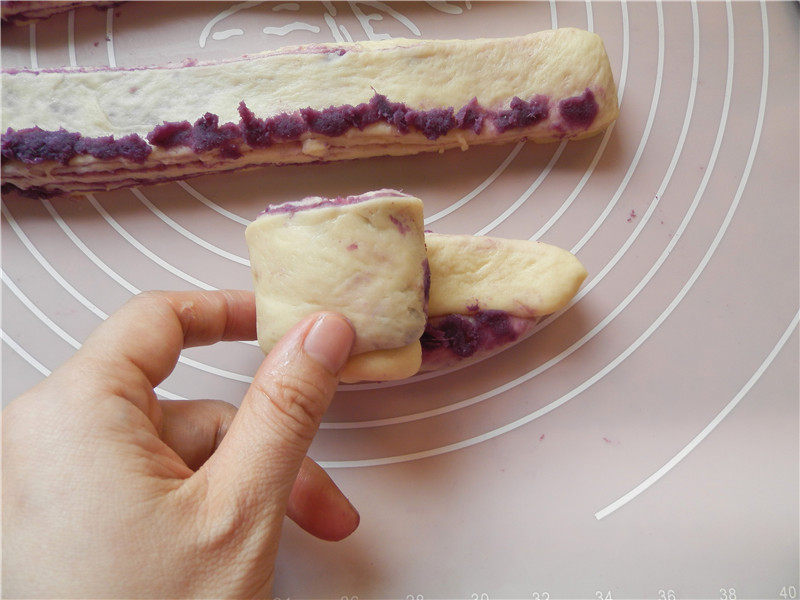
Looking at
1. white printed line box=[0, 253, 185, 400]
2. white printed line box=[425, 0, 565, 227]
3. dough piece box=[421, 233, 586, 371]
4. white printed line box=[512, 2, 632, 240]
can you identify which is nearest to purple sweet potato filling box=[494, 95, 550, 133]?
white printed line box=[425, 0, 565, 227]

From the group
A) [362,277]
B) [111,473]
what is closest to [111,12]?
[362,277]

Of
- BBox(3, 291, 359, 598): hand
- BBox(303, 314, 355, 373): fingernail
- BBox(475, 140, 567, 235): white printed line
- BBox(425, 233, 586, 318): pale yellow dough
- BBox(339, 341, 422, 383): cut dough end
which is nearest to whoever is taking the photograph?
BBox(3, 291, 359, 598): hand

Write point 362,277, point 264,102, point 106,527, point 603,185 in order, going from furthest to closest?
point 603,185 < point 264,102 < point 362,277 < point 106,527

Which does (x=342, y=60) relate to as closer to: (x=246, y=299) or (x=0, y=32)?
(x=246, y=299)

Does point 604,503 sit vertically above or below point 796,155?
below

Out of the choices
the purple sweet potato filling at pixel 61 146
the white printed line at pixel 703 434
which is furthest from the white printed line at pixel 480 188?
the white printed line at pixel 703 434

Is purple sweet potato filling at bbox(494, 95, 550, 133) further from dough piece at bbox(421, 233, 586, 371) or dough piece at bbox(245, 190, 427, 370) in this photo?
dough piece at bbox(245, 190, 427, 370)
